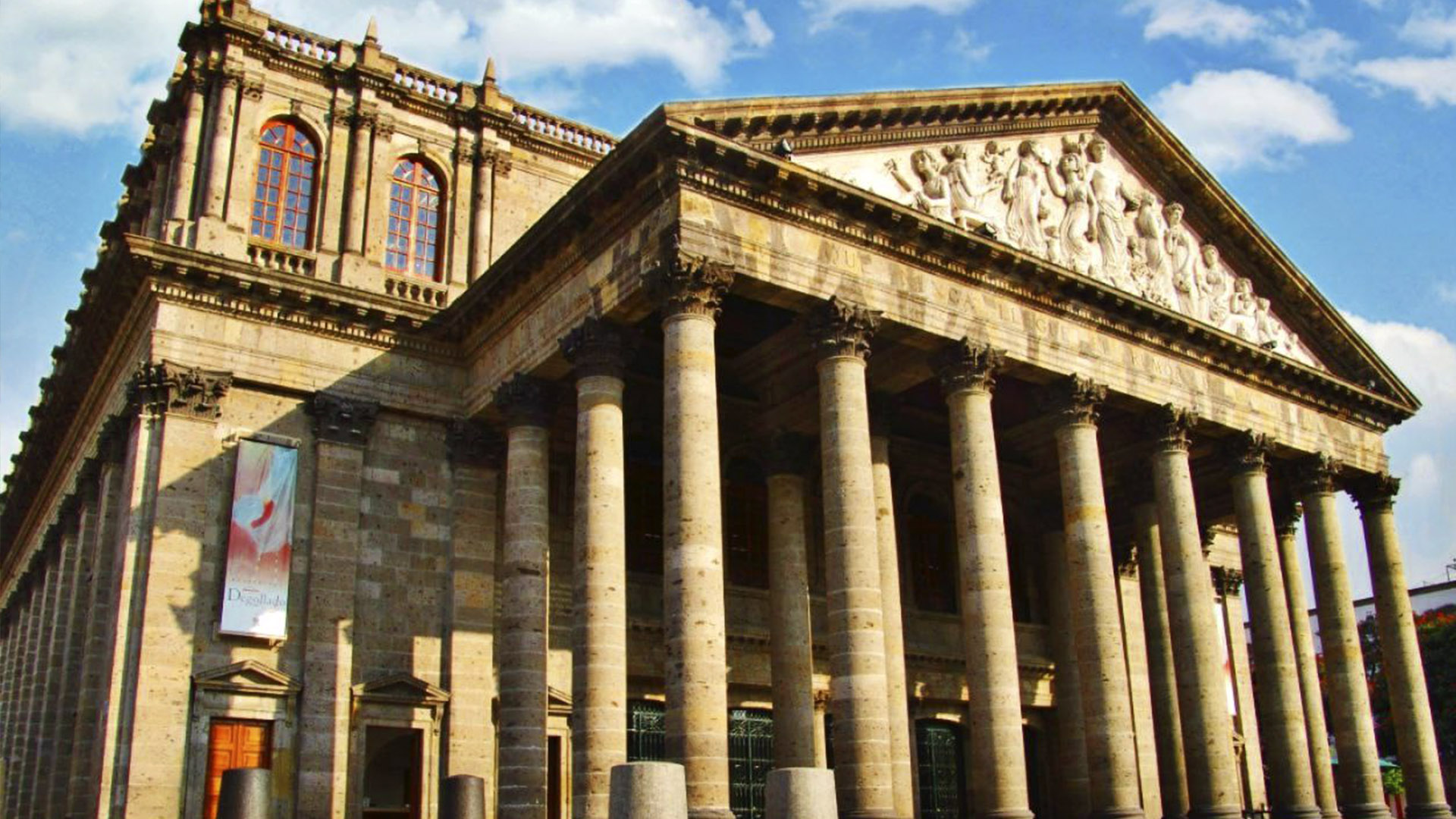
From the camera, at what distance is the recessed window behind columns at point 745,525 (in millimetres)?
25625

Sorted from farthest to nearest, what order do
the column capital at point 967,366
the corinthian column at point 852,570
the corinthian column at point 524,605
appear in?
the column capital at point 967,366
the corinthian column at point 524,605
the corinthian column at point 852,570

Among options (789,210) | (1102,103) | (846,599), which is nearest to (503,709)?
(846,599)

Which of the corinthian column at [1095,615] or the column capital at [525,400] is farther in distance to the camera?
the column capital at [525,400]

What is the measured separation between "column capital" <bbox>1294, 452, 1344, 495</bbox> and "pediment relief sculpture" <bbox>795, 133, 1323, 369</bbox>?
2208 mm

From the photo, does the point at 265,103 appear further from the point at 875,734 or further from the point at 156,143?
the point at 875,734

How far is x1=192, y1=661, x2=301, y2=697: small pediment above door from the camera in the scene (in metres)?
19.9

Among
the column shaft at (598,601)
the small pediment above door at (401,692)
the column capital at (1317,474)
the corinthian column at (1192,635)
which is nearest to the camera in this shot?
the column shaft at (598,601)

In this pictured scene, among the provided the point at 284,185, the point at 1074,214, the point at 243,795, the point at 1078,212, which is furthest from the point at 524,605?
the point at 1078,212

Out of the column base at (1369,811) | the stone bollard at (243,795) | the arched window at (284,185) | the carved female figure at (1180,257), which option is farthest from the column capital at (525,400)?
the column base at (1369,811)

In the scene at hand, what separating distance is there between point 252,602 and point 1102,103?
18.0 meters

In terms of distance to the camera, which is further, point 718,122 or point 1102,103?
point 1102,103

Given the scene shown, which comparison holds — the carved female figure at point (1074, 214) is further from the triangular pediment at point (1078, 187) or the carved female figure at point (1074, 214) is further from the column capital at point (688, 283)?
the column capital at point (688, 283)

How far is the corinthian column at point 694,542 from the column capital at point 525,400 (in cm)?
402

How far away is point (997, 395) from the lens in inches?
1030
